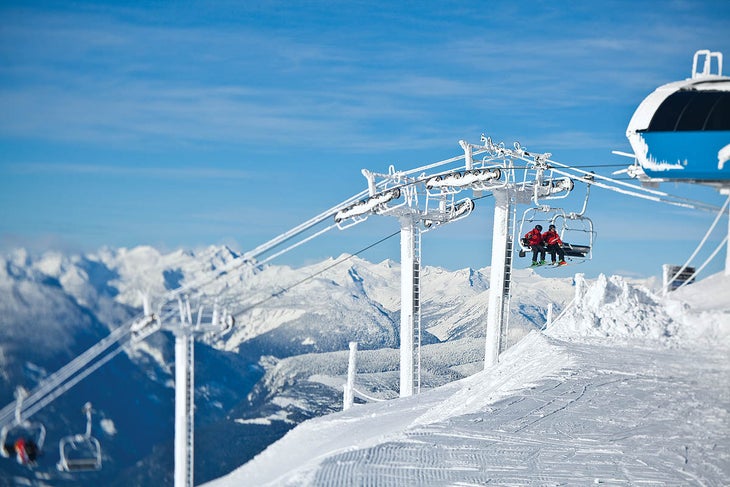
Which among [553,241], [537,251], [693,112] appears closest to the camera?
[693,112]

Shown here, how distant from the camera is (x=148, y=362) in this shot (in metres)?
40.2

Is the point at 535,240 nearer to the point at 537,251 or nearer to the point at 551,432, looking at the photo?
the point at 537,251

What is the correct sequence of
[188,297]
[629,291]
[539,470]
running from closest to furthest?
[539,470]
[188,297]
[629,291]

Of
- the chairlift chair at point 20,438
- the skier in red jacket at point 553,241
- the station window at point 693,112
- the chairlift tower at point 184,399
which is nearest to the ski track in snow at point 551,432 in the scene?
the chairlift tower at point 184,399

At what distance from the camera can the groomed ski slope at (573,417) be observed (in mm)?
19844

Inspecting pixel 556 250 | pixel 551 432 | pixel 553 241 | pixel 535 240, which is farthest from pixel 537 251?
pixel 551 432

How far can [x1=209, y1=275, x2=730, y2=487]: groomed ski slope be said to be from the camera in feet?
65.1

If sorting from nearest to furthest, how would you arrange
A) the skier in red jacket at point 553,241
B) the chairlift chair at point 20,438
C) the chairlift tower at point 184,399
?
the chairlift tower at point 184,399, the chairlift chair at point 20,438, the skier in red jacket at point 553,241

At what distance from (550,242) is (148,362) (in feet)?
59.9

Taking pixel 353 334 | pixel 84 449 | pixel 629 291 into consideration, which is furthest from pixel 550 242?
pixel 353 334

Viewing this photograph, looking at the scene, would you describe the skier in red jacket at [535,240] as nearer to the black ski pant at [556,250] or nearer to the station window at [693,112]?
the black ski pant at [556,250]

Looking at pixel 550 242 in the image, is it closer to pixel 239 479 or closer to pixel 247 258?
pixel 247 258

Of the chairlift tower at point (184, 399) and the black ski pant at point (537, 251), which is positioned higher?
the black ski pant at point (537, 251)

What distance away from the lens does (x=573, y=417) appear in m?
22.8
